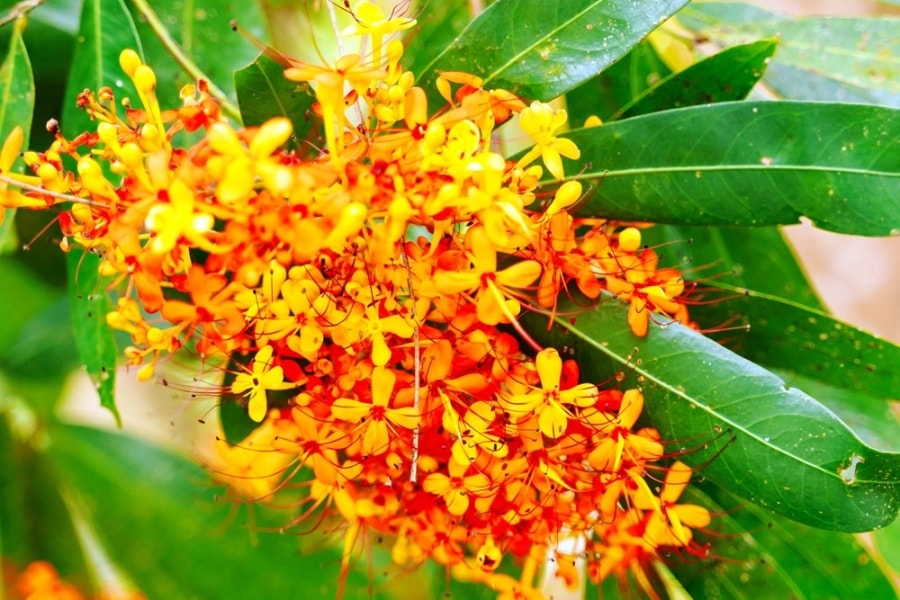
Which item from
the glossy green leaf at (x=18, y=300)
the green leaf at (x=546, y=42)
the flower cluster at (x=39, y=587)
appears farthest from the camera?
the glossy green leaf at (x=18, y=300)

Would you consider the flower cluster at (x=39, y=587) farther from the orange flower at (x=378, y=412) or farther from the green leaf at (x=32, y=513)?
the orange flower at (x=378, y=412)

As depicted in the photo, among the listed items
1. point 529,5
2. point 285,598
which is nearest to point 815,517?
point 529,5

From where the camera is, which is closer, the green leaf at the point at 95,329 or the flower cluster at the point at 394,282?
the flower cluster at the point at 394,282

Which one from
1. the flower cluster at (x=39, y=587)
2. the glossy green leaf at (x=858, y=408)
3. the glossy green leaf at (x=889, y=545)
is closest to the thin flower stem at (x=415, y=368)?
the glossy green leaf at (x=858, y=408)

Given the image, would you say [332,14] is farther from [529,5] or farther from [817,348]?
[817,348]

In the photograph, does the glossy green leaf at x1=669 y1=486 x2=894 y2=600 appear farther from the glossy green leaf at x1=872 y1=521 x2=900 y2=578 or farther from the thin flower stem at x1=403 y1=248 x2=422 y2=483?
the thin flower stem at x1=403 y1=248 x2=422 y2=483

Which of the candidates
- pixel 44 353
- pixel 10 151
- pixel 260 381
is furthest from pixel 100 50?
pixel 44 353

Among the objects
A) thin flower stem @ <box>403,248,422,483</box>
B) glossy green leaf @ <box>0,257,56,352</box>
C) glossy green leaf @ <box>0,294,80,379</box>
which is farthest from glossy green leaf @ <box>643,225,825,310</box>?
glossy green leaf @ <box>0,257,56,352</box>
